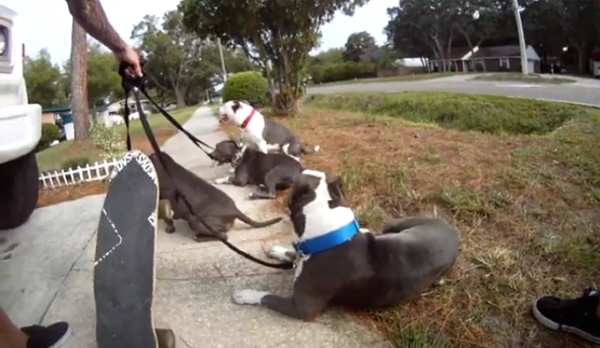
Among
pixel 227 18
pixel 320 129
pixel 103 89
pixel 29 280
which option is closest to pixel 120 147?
pixel 29 280

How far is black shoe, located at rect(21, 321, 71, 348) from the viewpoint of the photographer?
2236mm

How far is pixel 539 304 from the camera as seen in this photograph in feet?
8.37

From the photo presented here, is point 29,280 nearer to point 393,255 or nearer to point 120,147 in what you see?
point 393,255

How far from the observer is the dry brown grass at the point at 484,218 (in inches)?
97.3

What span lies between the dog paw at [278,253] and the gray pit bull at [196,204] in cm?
40

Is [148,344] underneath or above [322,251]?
underneath

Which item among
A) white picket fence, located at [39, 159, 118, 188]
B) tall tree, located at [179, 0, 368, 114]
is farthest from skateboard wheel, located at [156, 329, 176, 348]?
tall tree, located at [179, 0, 368, 114]

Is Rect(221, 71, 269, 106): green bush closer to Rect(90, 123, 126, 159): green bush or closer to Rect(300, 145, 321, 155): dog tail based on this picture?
Rect(300, 145, 321, 155): dog tail

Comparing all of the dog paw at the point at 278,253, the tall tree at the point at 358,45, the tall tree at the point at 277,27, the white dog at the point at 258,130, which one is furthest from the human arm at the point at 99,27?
the tall tree at the point at 358,45

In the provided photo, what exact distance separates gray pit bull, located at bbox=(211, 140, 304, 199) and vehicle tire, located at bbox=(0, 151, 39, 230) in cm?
158

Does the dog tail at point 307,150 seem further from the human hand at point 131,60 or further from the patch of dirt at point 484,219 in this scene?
the human hand at point 131,60

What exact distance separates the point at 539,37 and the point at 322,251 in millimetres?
37911

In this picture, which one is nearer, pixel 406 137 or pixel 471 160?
pixel 471 160

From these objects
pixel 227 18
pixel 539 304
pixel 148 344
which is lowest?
pixel 539 304
